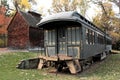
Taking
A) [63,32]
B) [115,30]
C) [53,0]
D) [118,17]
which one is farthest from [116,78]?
[53,0]

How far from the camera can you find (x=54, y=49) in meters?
17.3

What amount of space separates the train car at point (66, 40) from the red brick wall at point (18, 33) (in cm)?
1767

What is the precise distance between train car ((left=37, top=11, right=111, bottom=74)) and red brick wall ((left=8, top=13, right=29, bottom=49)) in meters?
17.7

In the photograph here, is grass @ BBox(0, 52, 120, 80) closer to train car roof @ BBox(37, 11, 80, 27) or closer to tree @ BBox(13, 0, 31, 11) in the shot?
train car roof @ BBox(37, 11, 80, 27)

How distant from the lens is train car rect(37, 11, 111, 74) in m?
15.3

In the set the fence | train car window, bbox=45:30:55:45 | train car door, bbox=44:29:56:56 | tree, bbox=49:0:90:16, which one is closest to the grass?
train car door, bbox=44:29:56:56

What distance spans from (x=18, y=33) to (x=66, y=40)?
20827 mm

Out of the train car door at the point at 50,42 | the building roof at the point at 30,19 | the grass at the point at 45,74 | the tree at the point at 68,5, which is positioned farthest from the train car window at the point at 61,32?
the tree at the point at 68,5

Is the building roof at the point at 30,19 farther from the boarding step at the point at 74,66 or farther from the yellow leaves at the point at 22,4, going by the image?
the boarding step at the point at 74,66

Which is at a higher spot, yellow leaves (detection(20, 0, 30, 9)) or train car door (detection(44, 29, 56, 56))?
yellow leaves (detection(20, 0, 30, 9))

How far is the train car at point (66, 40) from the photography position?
50.1 feet

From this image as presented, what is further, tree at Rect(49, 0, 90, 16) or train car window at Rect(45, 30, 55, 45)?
tree at Rect(49, 0, 90, 16)

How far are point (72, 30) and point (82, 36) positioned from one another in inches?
38.3

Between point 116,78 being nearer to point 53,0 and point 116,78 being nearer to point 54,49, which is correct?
point 54,49
